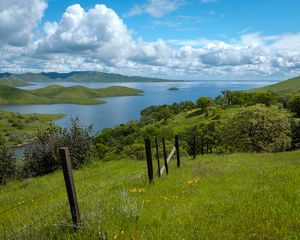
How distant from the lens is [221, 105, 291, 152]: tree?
49312mm

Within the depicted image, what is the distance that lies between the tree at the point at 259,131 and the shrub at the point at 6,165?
3557cm

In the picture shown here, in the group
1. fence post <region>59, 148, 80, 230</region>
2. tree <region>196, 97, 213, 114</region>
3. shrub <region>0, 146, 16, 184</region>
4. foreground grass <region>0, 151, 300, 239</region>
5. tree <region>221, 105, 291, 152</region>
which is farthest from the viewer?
tree <region>196, 97, 213, 114</region>

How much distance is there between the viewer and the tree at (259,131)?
162 feet

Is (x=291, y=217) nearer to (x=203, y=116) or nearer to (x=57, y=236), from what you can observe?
(x=57, y=236)

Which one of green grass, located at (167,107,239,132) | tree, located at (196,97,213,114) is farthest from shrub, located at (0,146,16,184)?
tree, located at (196,97,213,114)

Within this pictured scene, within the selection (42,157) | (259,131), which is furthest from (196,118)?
(42,157)

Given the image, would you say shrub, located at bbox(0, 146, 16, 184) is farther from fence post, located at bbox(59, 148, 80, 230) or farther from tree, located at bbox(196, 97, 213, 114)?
tree, located at bbox(196, 97, 213, 114)

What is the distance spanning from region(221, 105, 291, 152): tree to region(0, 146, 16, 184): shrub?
35569mm

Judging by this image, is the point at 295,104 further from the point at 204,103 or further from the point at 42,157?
the point at 42,157

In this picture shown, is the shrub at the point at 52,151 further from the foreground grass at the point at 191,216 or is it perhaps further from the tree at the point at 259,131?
the tree at the point at 259,131

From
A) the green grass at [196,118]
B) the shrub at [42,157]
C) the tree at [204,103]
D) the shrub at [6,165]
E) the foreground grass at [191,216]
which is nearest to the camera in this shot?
the foreground grass at [191,216]

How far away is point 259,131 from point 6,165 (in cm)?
3873

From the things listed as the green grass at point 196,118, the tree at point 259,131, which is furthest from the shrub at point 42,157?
the green grass at point 196,118

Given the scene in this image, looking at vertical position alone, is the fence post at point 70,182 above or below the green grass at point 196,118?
above
